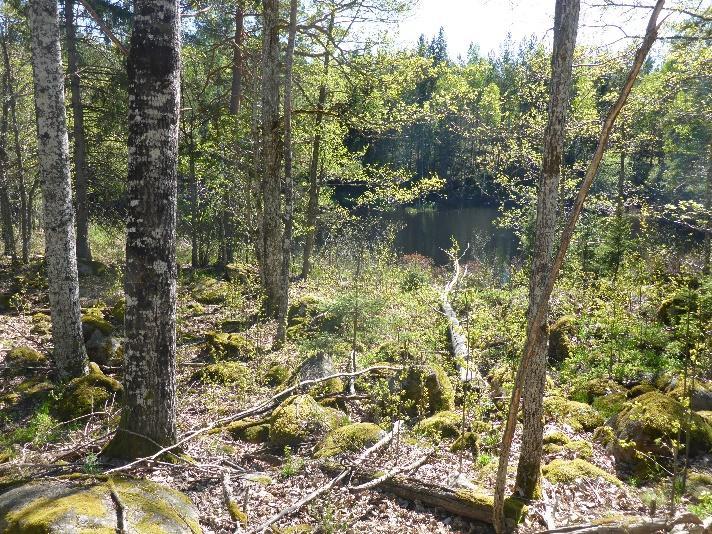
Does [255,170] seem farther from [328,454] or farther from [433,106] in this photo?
[328,454]

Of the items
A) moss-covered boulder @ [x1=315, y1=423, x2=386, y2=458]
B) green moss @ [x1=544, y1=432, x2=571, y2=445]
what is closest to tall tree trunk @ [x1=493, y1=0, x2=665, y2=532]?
moss-covered boulder @ [x1=315, y1=423, x2=386, y2=458]

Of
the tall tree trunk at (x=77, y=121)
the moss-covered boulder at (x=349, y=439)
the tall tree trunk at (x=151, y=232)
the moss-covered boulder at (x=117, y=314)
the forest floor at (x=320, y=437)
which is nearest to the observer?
the tall tree trunk at (x=151, y=232)

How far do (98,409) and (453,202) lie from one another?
48.9 metres

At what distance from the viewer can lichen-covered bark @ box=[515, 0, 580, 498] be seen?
3801 mm

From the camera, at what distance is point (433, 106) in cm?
1259

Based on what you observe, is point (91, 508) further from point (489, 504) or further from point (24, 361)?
point (24, 361)

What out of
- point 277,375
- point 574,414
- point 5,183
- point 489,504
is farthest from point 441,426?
point 5,183

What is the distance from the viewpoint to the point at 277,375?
25.9 feet

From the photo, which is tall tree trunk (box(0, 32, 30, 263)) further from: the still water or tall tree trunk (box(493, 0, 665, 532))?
tall tree trunk (box(493, 0, 665, 532))

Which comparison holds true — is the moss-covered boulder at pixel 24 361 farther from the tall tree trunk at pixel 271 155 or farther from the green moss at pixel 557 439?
the green moss at pixel 557 439

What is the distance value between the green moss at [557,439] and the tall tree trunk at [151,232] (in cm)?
433

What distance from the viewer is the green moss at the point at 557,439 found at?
596cm

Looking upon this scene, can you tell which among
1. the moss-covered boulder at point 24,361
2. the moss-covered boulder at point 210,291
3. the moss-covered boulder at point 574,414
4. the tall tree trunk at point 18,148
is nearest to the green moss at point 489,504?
the moss-covered boulder at point 574,414

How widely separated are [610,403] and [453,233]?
2850 cm
